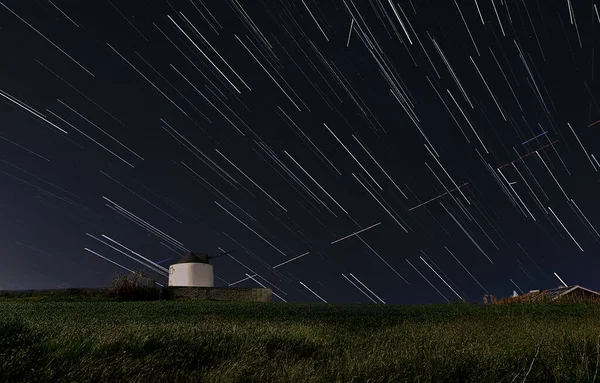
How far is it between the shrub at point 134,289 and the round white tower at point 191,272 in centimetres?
1693

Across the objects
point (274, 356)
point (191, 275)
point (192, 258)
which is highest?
point (192, 258)

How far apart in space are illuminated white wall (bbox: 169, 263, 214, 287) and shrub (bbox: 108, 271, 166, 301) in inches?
664

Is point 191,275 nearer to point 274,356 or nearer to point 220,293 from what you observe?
point 220,293

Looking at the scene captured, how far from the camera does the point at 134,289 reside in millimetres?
33188

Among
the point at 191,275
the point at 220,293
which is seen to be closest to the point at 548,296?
Answer: the point at 220,293

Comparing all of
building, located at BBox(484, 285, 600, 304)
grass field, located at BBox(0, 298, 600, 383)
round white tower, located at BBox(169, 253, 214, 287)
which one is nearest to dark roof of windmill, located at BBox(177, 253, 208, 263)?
round white tower, located at BBox(169, 253, 214, 287)

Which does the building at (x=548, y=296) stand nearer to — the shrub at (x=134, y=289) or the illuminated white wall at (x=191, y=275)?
the shrub at (x=134, y=289)

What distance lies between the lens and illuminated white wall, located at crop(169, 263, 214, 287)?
51938 millimetres

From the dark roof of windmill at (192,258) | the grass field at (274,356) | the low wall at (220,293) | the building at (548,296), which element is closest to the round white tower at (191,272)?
the dark roof of windmill at (192,258)

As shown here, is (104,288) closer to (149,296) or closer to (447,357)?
(149,296)

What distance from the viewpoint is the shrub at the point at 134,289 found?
108 feet

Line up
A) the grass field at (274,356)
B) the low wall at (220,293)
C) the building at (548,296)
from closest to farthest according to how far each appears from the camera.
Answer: the grass field at (274,356) < the building at (548,296) < the low wall at (220,293)

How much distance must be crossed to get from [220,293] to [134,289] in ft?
25.7

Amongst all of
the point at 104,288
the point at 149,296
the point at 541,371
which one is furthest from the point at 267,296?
the point at 541,371
